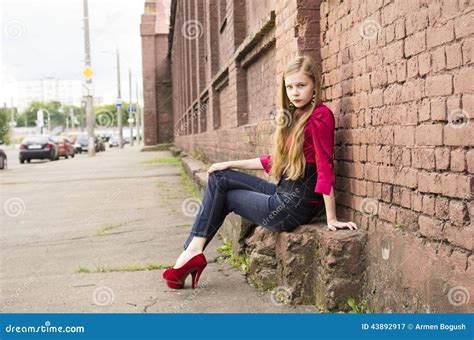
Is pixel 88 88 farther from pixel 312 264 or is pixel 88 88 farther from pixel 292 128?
pixel 312 264

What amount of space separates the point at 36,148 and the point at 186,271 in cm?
2668

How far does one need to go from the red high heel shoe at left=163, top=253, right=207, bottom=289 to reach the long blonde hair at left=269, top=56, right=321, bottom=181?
79 centimetres

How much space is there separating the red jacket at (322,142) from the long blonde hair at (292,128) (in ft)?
0.15

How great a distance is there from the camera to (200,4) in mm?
13719

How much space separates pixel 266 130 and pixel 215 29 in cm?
617

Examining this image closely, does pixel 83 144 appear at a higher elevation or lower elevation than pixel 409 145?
lower

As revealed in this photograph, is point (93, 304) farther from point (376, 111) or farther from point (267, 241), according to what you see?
point (376, 111)

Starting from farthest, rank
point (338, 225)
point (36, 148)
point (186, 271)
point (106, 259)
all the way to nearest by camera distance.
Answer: point (36, 148), point (106, 259), point (186, 271), point (338, 225)

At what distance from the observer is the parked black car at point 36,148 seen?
94.8 feet

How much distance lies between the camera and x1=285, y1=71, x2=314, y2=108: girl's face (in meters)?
3.65

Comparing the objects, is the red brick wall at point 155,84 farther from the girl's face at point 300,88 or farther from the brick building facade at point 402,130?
the girl's face at point 300,88

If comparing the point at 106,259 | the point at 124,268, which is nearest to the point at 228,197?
the point at 124,268

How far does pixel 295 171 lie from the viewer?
11.7 ft

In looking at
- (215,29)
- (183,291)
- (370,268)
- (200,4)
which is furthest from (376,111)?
(200,4)
